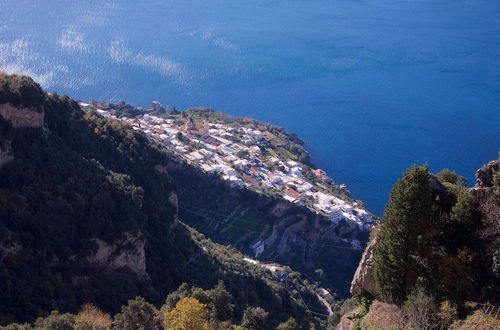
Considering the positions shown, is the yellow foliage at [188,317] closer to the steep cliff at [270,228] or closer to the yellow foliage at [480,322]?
the yellow foliage at [480,322]

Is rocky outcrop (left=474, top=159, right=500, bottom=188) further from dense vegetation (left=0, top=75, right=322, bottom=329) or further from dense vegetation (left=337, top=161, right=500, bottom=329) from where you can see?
dense vegetation (left=0, top=75, right=322, bottom=329)

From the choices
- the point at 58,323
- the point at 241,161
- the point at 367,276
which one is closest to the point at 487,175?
the point at 367,276

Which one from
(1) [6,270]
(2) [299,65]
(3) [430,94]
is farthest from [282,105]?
(1) [6,270]

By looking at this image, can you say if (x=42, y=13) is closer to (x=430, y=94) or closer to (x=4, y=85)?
(x=430, y=94)

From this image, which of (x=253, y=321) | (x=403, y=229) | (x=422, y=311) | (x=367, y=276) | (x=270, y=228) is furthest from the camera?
(x=270, y=228)

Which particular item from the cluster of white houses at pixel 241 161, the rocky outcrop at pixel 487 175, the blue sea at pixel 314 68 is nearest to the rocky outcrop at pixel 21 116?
the rocky outcrop at pixel 487 175

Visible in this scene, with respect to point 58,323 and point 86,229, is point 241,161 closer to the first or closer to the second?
point 86,229

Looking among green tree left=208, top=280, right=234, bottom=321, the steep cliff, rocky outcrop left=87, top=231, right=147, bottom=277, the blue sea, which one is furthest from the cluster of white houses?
green tree left=208, top=280, right=234, bottom=321
